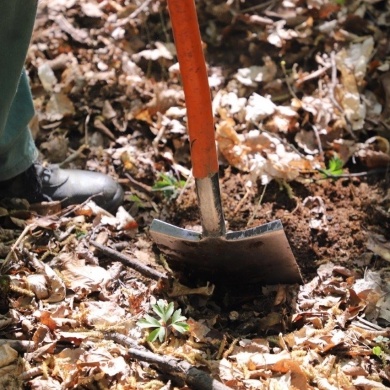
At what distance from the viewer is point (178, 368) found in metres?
2.04

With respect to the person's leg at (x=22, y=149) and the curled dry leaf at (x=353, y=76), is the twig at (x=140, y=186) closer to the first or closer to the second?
the person's leg at (x=22, y=149)

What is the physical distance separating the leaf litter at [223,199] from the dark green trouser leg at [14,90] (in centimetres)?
25

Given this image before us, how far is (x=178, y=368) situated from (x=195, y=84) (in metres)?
1.03

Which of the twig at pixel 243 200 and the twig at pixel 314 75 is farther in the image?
the twig at pixel 314 75

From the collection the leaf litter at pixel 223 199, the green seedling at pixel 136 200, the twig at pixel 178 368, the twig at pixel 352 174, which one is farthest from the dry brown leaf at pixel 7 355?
the twig at pixel 352 174

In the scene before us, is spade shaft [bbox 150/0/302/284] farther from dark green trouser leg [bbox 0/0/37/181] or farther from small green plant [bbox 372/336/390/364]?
dark green trouser leg [bbox 0/0/37/181]

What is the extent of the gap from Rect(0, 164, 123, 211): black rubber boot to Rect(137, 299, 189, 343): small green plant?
2.56ft

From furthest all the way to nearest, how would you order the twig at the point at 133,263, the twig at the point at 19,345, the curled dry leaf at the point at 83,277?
the twig at the point at 133,263 → the curled dry leaf at the point at 83,277 → the twig at the point at 19,345

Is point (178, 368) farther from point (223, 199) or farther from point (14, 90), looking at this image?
point (14, 90)

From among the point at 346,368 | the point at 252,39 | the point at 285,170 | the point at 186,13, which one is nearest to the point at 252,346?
the point at 346,368

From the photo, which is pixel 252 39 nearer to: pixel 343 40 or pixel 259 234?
pixel 343 40

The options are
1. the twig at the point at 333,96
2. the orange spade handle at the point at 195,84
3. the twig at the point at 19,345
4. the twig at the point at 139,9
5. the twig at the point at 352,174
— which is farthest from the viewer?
the twig at the point at 139,9

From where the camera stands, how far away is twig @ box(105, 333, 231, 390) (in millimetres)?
1981

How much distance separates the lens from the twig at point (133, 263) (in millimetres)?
2512
